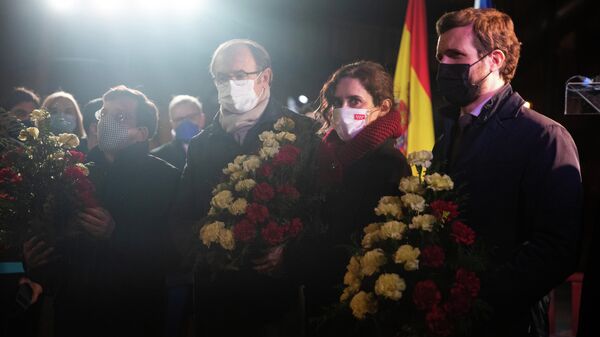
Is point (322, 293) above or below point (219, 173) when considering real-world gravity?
below

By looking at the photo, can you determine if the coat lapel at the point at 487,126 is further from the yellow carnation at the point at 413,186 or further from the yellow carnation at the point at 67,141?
the yellow carnation at the point at 67,141

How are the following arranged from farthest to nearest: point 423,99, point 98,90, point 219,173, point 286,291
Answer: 1. point 98,90
2. point 423,99
3. point 219,173
4. point 286,291

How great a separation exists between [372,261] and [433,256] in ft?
0.75

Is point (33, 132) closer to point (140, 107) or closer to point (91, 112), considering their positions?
point (140, 107)

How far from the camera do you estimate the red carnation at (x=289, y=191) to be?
3102mm

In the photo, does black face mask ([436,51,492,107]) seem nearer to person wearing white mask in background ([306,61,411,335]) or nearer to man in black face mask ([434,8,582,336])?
man in black face mask ([434,8,582,336])

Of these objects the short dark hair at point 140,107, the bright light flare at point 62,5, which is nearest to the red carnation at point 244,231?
the short dark hair at point 140,107

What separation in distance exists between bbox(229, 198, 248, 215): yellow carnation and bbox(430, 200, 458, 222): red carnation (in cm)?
95

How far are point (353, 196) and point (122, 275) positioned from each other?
1.57 meters

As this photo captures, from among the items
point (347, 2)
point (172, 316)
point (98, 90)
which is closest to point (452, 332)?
point (172, 316)

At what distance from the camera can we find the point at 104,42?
10.0 metres

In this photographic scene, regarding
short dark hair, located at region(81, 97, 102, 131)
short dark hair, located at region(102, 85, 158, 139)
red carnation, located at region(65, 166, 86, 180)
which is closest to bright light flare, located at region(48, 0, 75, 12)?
short dark hair, located at region(81, 97, 102, 131)

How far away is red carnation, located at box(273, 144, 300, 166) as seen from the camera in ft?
10.4

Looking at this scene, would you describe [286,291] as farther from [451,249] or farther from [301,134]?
[451,249]
